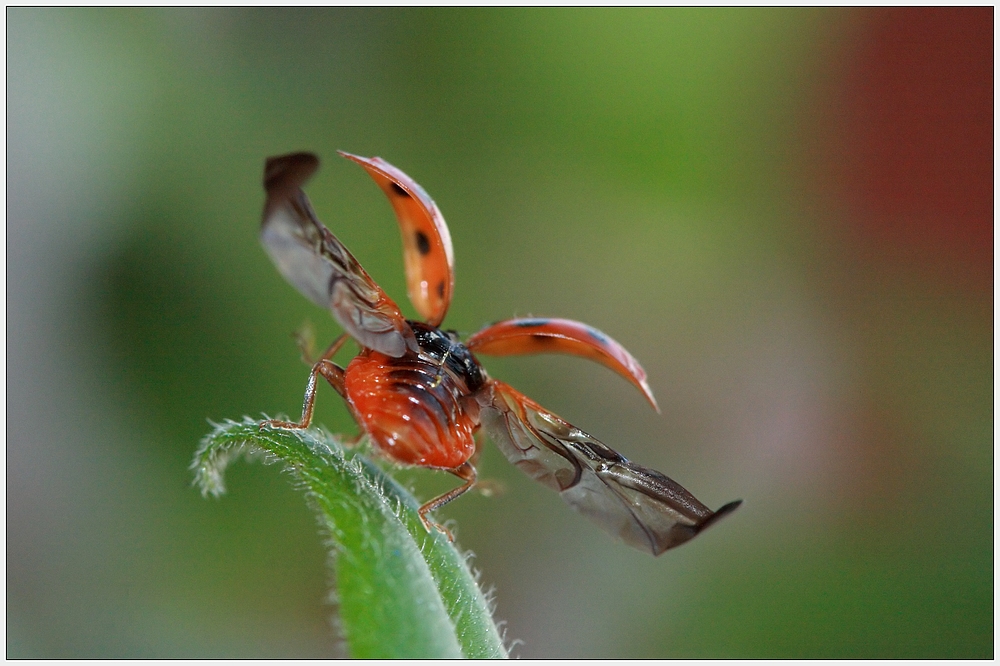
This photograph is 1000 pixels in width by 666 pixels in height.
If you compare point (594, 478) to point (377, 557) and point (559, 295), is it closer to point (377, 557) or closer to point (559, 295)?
point (377, 557)

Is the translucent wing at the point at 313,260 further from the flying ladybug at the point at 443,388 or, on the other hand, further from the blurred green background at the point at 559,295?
the blurred green background at the point at 559,295

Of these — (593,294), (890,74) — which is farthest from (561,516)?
(890,74)

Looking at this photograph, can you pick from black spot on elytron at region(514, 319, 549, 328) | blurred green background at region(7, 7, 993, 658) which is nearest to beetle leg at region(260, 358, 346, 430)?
black spot on elytron at region(514, 319, 549, 328)

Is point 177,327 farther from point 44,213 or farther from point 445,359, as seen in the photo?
point 445,359

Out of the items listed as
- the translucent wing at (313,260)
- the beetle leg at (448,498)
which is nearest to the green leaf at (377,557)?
the beetle leg at (448,498)

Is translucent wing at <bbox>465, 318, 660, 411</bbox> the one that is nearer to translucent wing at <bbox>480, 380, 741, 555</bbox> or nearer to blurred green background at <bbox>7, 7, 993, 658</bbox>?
translucent wing at <bbox>480, 380, 741, 555</bbox>

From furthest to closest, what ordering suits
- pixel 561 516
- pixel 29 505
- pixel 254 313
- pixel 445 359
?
pixel 561 516 → pixel 254 313 → pixel 29 505 → pixel 445 359

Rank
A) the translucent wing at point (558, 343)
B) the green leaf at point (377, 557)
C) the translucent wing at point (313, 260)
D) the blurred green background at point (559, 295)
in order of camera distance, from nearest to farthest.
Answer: the green leaf at point (377, 557) < the translucent wing at point (313, 260) < the translucent wing at point (558, 343) < the blurred green background at point (559, 295)

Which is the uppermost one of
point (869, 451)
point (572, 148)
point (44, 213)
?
point (572, 148)
